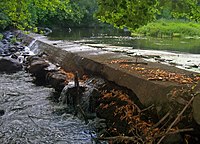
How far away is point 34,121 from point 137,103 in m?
2.73

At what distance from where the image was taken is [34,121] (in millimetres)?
8312

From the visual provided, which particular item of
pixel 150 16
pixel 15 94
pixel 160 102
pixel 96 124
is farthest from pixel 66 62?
pixel 160 102

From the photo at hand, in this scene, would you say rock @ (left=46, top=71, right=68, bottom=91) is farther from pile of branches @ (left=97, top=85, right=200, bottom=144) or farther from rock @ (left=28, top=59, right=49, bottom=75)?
pile of branches @ (left=97, top=85, right=200, bottom=144)

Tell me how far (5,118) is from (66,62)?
5521 mm

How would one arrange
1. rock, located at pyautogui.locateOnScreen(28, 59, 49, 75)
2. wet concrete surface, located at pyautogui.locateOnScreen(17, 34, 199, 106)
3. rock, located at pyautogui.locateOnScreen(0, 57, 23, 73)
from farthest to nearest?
rock, located at pyautogui.locateOnScreen(0, 57, 23, 73) → rock, located at pyautogui.locateOnScreen(28, 59, 49, 75) → wet concrete surface, located at pyautogui.locateOnScreen(17, 34, 199, 106)

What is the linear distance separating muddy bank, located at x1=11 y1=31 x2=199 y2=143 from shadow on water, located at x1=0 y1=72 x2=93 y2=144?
48 cm

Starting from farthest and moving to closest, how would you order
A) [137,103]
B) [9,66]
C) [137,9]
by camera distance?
1. [9,66]
2. [137,103]
3. [137,9]

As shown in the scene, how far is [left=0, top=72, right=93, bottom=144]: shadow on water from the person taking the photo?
720 centimetres

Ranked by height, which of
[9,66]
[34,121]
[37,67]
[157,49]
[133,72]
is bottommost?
[34,121]

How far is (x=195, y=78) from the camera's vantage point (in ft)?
25.8

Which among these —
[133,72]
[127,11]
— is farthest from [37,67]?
[127,11]

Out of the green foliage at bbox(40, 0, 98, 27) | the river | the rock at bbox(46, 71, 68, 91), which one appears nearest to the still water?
the river

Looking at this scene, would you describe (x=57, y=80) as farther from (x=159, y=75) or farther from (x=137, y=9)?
(x=137, y=9)

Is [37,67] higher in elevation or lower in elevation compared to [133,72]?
lower
